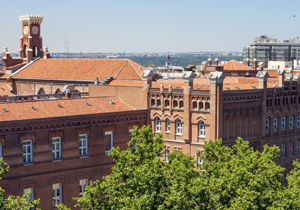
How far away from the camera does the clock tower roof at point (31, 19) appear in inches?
4483

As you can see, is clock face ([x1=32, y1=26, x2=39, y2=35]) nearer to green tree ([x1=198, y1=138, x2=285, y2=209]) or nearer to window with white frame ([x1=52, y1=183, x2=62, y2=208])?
window with white frame ([x1=52, y1=183, x2=62, y2=208])

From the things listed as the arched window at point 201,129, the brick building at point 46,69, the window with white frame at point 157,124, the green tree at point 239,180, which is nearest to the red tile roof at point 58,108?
the window with white frame at point 157,124

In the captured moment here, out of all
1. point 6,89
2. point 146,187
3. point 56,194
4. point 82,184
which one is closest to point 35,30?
point 6,89

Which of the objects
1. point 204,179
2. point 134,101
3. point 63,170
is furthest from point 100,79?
point 204,179

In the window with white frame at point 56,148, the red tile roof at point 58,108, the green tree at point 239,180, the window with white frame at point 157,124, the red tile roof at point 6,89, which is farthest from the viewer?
the red tile roof at point 6,89

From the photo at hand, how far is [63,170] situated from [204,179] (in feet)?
54.7

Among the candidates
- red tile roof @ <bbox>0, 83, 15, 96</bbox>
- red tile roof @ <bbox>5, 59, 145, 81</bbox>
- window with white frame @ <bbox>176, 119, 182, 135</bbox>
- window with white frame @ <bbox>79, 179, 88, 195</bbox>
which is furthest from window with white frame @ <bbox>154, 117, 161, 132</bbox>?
red tile roof @ <bbox>0, 83, 15, 96</bbox>

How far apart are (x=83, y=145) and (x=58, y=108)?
4717 millimetres

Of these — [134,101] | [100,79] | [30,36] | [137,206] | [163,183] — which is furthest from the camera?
[30,36]

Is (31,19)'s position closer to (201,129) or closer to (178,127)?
(178,127)

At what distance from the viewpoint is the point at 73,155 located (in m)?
59.2

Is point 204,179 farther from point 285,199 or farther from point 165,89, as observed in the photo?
point 165,89

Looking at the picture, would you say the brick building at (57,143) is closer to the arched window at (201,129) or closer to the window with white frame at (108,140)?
the window with white frame at (108,140)

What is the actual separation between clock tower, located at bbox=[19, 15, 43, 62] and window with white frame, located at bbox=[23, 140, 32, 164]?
193ft
